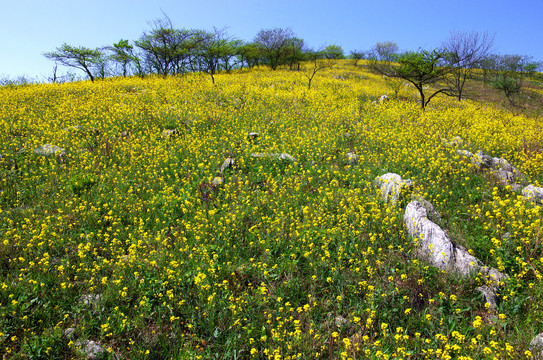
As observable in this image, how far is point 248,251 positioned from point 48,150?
7.76 metres

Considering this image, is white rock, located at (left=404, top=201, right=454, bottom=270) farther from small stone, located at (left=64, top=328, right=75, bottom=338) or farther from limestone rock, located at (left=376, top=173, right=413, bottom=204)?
small stone, located at (left=64, top=328, right=75, bottom=338)

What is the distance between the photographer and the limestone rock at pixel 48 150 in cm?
856

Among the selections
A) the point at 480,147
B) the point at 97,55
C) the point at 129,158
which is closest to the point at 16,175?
the point at 129,158

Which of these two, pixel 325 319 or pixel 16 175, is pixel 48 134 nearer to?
pixel 16 175

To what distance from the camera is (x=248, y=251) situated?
5254mm

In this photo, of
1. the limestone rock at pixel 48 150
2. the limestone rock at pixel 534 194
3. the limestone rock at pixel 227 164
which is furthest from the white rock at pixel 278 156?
the limestone rock at pixel 48 150

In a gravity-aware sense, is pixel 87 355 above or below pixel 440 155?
below

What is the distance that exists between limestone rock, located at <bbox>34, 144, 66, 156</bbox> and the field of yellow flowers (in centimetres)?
5

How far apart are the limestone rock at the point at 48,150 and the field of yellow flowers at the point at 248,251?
0.05m

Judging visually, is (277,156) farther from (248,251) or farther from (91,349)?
(91,349)

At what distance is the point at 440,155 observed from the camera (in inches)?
336

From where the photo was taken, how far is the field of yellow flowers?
12.4 feet

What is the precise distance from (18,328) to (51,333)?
521 mm

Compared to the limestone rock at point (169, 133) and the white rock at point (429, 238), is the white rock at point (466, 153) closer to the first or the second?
the white rock at point (429, 238)
